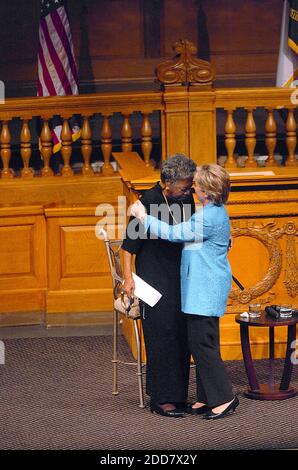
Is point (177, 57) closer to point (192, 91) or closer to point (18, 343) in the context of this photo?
point (192, 91)

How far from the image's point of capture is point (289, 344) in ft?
19.6

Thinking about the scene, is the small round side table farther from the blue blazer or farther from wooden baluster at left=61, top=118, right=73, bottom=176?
wooden baluster at left=61, top=118, right=73, bottom=176

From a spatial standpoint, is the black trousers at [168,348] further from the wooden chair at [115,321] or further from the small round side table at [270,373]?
the small round side table at [270,373]

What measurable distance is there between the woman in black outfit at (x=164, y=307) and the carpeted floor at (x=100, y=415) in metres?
0.16

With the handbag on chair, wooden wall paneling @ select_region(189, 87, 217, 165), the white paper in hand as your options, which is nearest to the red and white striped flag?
wooden wall paneling @ select_region(189, 87, 217, 165)

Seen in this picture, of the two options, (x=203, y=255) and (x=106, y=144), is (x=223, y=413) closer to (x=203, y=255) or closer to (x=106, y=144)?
(x=203, y=255)

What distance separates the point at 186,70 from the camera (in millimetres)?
8141

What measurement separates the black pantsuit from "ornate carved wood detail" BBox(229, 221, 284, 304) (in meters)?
0.93

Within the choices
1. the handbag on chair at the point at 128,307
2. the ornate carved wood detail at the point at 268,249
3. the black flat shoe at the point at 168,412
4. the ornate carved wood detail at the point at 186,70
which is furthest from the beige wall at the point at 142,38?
the black flat shoe at the point at 168,412

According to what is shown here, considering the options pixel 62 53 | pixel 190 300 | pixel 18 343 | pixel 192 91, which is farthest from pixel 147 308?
pixel 62 53

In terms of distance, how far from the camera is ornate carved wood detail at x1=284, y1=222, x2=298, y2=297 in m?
6.63

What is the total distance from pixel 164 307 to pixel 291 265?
1240 mm

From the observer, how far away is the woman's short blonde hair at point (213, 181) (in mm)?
5477

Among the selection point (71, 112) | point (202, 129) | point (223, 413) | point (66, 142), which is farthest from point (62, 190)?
point (223, 413)
